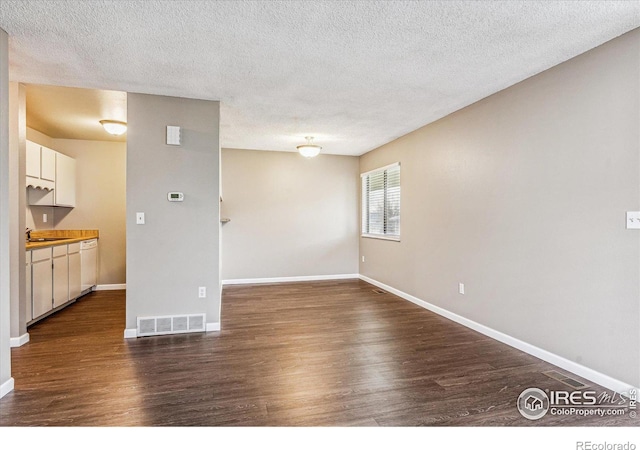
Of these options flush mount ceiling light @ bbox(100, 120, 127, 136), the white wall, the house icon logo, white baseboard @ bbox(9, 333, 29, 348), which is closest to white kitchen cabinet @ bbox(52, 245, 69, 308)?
white baseboard @ bbox(9, 333, 29, 348)

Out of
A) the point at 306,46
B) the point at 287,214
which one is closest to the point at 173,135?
the point at 306,46

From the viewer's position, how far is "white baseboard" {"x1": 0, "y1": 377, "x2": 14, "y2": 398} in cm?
217

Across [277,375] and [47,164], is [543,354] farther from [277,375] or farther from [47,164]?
[47,164]

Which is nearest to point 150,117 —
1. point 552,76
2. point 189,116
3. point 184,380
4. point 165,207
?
point 189,116

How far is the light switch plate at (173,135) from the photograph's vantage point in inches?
135

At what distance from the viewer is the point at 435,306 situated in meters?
4.30

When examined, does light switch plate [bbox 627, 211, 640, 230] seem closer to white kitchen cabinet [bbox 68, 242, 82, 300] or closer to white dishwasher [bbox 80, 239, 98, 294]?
white kitchen cabinet [bbox 68, 242, 82, 300]

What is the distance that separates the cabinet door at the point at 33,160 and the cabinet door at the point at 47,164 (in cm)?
9

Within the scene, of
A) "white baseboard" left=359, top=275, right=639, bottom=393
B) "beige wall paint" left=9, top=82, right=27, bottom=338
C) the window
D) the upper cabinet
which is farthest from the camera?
the window

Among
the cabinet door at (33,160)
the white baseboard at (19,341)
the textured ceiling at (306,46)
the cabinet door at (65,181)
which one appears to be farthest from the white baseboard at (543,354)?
the cabinet door at (65,181)

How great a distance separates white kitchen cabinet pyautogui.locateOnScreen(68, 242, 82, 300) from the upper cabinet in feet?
2.67

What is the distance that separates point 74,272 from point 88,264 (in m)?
0.53

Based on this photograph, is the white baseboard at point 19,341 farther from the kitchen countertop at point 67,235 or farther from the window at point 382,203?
the window at point 382,203

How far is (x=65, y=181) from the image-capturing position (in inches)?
200
